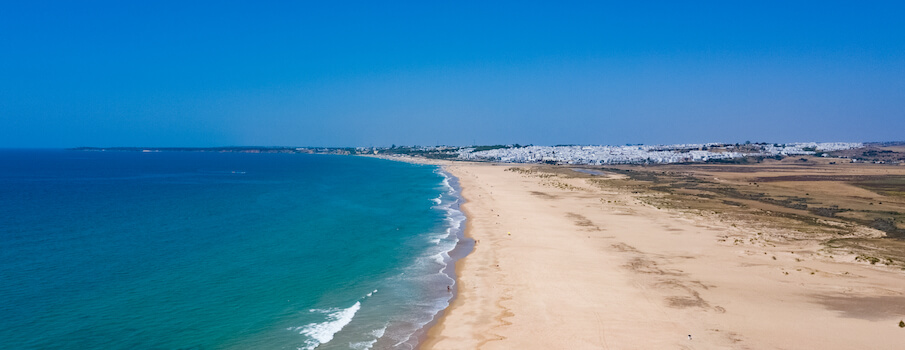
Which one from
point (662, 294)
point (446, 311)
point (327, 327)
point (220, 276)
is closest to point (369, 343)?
point (327, 327)

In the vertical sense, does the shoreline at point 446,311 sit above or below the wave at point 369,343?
above

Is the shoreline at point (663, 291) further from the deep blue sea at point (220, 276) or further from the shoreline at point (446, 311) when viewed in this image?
the deep blue sea at point (220, 276)

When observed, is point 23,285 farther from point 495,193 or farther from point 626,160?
point 626,160

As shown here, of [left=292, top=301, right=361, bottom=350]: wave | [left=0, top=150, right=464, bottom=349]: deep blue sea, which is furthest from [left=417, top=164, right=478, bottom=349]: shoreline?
[left=292, top=301, right=361, bottom=350]: wave

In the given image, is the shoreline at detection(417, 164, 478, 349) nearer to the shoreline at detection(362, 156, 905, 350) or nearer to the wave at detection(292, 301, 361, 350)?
the shoreline at detection(362, 156, 905, 350)

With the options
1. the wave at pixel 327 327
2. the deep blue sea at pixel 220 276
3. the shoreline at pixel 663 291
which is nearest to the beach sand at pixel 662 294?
the shoreline at pixel 663 291

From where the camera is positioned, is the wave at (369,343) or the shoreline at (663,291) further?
the shoreline at (663,291)

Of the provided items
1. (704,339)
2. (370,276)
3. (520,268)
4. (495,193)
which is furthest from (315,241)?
(495,193)

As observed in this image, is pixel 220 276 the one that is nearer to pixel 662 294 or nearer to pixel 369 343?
pixel 369 343
